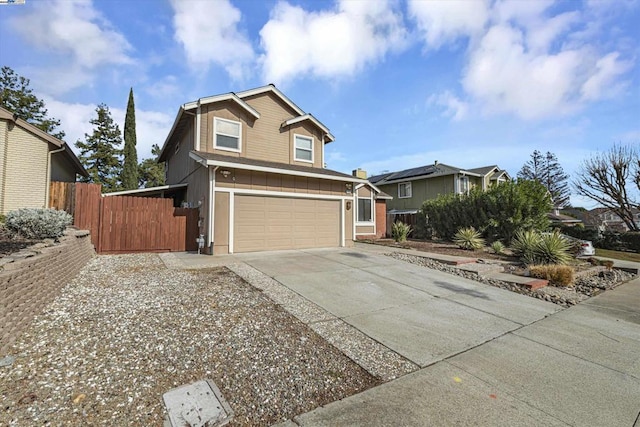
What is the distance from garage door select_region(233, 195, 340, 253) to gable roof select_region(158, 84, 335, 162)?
4249mm

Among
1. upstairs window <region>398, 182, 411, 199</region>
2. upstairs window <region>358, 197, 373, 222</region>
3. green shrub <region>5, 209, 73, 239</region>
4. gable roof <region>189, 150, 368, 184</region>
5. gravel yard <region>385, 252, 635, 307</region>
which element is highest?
upstairs window <region>398, 182, 411, 199</region>

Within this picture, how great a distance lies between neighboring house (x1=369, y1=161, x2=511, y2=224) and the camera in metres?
21.7

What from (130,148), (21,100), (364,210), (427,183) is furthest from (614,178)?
(21,100)

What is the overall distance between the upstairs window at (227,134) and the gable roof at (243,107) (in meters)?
0.79

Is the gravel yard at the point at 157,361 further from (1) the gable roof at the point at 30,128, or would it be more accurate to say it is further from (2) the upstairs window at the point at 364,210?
(2) the upstairs window at the point at 364,210

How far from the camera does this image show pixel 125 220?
948 cm

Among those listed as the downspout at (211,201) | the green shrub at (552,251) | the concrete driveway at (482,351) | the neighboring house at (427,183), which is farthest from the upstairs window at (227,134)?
the neighboring house at (427,183)

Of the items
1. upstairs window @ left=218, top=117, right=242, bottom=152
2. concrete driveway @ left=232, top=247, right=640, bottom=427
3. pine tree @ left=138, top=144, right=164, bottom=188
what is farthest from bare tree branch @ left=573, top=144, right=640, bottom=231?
pine tree @ left=138, top=144, right=164, bottom=188

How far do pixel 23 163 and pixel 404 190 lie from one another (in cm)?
2357

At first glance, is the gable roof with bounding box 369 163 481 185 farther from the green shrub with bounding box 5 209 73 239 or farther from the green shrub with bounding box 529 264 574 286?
the green shrub with bounding box 5 209 73 239

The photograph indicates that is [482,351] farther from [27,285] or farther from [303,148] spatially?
[303,148]

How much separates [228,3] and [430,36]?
670cm

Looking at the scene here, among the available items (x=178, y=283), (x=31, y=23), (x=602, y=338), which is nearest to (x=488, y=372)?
(x=602, y=338)

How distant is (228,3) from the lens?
28.3 ft
